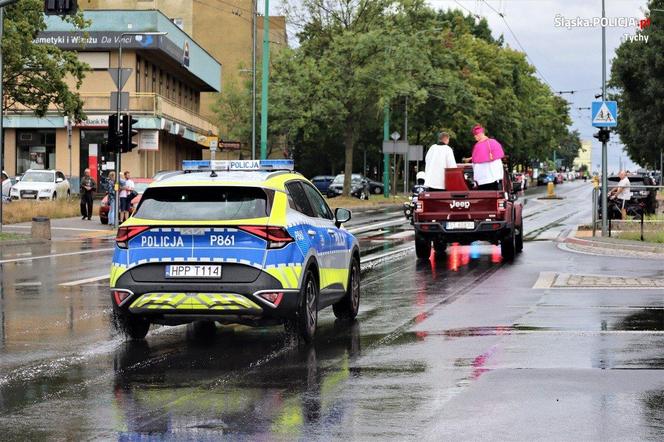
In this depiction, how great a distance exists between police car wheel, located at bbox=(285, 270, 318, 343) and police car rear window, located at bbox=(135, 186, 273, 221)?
35.0 inches

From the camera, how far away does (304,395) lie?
8820 mm

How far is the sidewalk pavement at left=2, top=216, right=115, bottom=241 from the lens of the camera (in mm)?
34031

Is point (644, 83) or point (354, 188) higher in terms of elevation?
point (644, 83)

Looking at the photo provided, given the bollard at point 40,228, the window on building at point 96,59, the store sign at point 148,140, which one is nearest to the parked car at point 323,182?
the store sign at point 148,140

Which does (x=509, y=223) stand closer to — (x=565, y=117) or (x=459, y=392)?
(x=459, y=392)

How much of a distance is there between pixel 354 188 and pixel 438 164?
50.1m

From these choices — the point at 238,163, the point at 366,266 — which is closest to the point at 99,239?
the point at 366,266

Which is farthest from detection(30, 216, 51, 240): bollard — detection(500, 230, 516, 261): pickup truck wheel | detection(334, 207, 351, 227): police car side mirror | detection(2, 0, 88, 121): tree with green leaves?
detection(334, 207, 351, 227): police car side mirror

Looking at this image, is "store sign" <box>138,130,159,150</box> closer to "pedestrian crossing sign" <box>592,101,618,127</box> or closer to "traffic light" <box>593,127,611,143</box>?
"traffic light" <box>593,127,611,143</box>

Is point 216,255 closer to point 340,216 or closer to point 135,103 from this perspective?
point 340,216

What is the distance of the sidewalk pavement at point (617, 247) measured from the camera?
24.9m

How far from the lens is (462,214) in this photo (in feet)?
76.2

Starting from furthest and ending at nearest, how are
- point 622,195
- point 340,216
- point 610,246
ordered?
1. point 622,195
2. point 610,246
3. point 340,216

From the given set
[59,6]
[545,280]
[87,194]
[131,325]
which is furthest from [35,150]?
[131,325]
